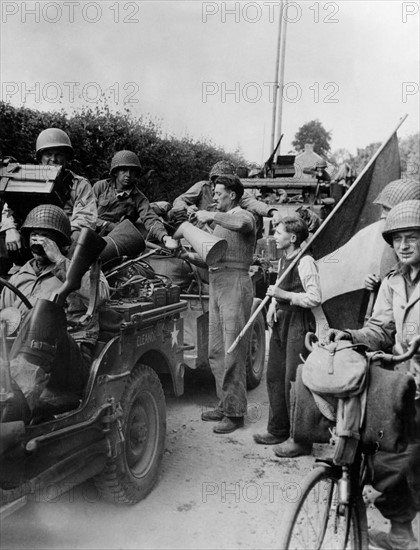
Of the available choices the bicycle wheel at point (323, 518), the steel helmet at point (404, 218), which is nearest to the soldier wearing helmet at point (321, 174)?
the steel helmet at point (404, 218)

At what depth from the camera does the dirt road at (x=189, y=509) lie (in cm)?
357

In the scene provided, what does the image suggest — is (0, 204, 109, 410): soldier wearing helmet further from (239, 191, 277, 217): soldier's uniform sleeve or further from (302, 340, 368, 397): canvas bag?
(239, 191, 277, 217): soldier's uniform sleeve

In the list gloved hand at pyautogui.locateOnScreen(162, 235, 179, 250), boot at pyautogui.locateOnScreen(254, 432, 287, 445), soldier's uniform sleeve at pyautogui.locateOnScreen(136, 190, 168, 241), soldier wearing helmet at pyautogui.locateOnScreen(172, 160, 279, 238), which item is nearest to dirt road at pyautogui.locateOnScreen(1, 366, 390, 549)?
boot at pyautogui.locateOnScreen(254, 432, 287, 445)

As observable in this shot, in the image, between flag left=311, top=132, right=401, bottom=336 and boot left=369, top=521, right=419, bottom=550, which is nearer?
boot left=369, top=521, right=419, bottom=550

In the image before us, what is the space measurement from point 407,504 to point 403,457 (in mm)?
299

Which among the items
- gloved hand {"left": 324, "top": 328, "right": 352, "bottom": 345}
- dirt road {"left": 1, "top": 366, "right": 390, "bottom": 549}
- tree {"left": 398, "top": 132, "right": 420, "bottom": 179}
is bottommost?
dirt road {"left": 1, "top": 366, "right": 390, "bottom": 549}

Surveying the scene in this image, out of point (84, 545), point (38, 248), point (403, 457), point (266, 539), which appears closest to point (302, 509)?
point (403, 457)

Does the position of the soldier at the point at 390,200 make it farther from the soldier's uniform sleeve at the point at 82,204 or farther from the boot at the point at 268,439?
the soldier's uniform sleeve at the point at 82,204

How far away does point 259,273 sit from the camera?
7242mm

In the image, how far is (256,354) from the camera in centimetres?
705

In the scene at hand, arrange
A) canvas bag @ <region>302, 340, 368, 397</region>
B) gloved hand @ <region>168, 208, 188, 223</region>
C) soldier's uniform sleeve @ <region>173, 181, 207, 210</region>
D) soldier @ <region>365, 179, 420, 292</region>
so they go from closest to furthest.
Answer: canvas bag @ <region>302, 340, 368, 397</region>
soldier @ <region>365, 179, 420, 292</region>
gloved hand @ <region>168, 208, 188, 223</region>
soldier's uniform sleeve @ <region>173, 181, 207, 210</region>

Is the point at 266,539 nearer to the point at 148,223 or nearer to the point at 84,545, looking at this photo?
the point at 84,545

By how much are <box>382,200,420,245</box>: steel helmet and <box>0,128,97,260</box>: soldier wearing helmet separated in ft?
8.15

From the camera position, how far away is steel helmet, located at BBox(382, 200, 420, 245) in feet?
10.8
